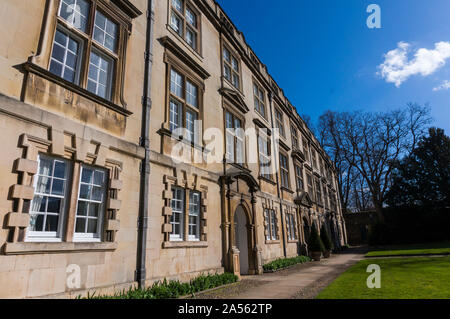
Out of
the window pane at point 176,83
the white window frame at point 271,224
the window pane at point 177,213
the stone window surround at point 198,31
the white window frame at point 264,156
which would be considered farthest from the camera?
the white window frame at point 264,156

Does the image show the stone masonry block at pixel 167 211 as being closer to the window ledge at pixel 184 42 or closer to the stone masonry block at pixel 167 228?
the stone masonry block at pixel 167 228

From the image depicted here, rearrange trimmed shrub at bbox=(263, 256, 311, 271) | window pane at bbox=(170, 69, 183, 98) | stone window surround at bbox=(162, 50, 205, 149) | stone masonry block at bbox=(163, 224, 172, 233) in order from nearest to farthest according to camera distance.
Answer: stone masonry block at bbox=(163, 224, 172, 233) → stone window surround at bbox=(162, 50, 205, 149) → window pane at bbox=(170, 69, 183, 98) → trimmed shrub at bbox=(263, 256, 311, 271)

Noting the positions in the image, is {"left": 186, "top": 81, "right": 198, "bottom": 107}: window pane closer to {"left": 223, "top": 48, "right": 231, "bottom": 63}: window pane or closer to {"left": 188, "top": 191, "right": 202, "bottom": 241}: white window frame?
{"left": 188, "top": 191, "right": 202, "bottom": 241}: white window frame

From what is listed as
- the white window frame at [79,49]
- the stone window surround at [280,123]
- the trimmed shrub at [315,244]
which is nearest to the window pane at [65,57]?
the white window frame at [79,49]

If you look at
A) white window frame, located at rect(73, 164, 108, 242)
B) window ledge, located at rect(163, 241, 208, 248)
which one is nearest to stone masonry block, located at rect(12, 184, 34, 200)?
white window frame, located at rect(73, 164, 108, 242)

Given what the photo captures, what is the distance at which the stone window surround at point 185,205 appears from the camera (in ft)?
27.1

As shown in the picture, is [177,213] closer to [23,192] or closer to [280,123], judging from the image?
[23,192]

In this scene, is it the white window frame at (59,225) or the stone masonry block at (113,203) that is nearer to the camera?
the white window frame at (59,225)

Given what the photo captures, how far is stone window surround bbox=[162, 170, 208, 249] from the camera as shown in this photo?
325 inches

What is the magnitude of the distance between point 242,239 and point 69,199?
942 cm

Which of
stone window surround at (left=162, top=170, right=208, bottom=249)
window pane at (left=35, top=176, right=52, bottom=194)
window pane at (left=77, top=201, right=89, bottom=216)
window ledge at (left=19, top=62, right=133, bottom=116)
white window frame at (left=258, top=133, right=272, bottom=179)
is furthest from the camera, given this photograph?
white window frame at (left=258, top=133, right=272, bottom=179)

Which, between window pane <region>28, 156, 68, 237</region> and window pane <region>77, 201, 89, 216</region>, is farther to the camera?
window pane <region>77, 201, 89, 216</region>

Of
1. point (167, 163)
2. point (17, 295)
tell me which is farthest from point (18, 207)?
point (167, 163)

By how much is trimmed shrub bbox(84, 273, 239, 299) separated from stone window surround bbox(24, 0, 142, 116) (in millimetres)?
4525
